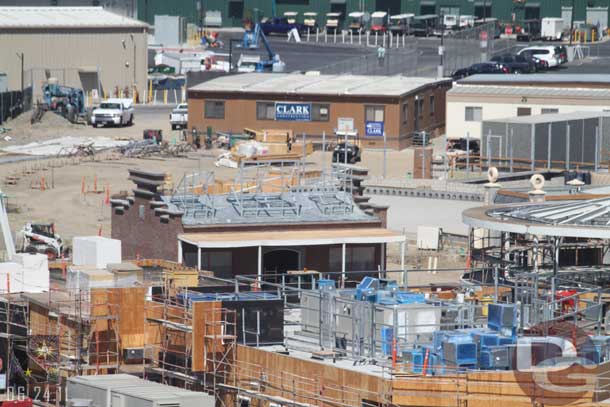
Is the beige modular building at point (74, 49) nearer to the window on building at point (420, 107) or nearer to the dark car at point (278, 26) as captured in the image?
the window on building at point (420, 107)

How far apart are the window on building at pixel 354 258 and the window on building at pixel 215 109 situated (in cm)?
4556

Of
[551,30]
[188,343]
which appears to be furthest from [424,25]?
[188,343]

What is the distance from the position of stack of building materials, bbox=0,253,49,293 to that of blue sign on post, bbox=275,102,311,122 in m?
54.1

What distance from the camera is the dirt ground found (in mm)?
67125

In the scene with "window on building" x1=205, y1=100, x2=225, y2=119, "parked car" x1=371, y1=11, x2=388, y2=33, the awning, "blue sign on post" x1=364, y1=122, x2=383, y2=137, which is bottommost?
"blue sign on post" x1=364, y1=122, x2=383, y2=137

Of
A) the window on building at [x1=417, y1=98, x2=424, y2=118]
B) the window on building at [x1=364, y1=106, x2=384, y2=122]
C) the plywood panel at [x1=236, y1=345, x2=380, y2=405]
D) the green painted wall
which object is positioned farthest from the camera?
the green painted wall

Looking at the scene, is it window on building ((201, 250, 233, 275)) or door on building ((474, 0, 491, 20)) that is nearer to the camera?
window on building ((201, 250, 233, 275))

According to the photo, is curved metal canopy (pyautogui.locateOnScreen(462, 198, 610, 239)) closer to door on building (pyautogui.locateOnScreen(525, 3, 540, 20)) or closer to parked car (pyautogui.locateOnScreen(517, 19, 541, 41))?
parked car (pyautogui.locateOnScreen(517, 19, 541, 41))

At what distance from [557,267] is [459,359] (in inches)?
412

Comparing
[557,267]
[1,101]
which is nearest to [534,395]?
[557,267]

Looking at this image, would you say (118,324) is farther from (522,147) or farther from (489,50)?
(489,50)

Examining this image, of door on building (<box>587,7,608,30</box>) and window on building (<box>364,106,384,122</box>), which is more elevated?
door on building (<box>587,7,608,30</box>)

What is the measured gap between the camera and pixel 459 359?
29938mm

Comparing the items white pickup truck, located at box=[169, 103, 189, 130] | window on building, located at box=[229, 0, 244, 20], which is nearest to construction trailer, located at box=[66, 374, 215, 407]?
white pickup truck, located at box=[169, 103, 189, 130]
